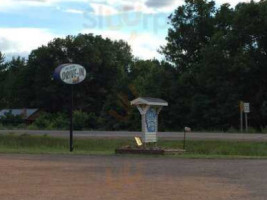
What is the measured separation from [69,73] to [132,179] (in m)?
11.2

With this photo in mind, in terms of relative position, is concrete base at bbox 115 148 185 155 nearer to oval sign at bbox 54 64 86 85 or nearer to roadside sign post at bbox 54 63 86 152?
roadside sign post at bbox 54 63 86 152

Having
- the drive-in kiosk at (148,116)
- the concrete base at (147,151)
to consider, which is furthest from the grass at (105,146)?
the drive-in kiosk at (148,116)

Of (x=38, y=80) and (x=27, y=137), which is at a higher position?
(x=38, y=80)

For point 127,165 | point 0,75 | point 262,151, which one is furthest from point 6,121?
point 127,165

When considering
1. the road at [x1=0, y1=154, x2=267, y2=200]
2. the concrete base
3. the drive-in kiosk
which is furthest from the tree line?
the road at [x1=0, y1=154, x2=267, y2=200]

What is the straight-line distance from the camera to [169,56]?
6356 cm

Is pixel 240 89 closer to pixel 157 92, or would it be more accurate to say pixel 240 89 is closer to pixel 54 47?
pixel 157 92

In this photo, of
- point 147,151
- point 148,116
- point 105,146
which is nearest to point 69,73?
point 148,116

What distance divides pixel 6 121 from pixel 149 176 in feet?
230

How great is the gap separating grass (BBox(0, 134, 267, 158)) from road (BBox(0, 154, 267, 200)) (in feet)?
16.8

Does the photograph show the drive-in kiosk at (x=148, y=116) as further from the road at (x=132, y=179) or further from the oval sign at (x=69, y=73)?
the road at (x=132, y=179)

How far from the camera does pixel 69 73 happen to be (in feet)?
77.7

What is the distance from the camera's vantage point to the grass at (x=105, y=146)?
24844 mm

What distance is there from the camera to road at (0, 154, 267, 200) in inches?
428
